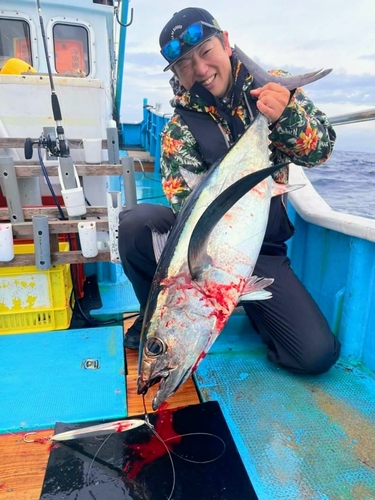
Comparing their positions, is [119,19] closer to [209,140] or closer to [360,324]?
[209,140]

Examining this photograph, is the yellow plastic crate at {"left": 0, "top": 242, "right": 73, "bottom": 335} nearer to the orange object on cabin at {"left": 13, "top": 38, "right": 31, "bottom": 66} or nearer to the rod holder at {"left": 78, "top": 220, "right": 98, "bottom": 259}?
the rod holder at {"left": 78, "top": 220, "right": 98, "bottom": 259}

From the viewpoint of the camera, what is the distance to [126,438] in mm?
1696

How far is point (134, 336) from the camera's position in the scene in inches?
95.4

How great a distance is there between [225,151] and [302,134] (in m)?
0.47

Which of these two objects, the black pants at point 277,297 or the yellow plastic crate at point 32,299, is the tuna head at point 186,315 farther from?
the yellow plastic crate at point 32,299

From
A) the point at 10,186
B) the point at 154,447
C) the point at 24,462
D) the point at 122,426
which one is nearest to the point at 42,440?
the point at 24,462

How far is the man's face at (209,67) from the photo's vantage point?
2031 millimetres

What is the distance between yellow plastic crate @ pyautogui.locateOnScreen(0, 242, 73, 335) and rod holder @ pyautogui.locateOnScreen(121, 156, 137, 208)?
0.66 m

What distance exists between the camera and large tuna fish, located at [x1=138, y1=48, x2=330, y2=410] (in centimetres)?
140

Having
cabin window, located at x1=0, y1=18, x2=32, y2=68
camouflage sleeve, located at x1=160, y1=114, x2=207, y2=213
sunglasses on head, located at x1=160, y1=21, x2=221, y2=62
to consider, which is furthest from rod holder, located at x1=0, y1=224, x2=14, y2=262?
cabin window, located at x1=0, y1=18, x2=32, y2=68

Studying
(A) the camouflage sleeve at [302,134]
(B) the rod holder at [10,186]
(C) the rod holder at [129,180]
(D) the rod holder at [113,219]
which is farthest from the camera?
(C) the rod holder at [129,180]

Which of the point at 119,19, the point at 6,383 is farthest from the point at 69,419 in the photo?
the point at 119,19

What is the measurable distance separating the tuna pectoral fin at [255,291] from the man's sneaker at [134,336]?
98 centimetres

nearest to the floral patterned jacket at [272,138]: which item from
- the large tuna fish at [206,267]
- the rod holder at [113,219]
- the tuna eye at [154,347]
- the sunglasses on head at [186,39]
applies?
the large tuna fish at [206,267]
